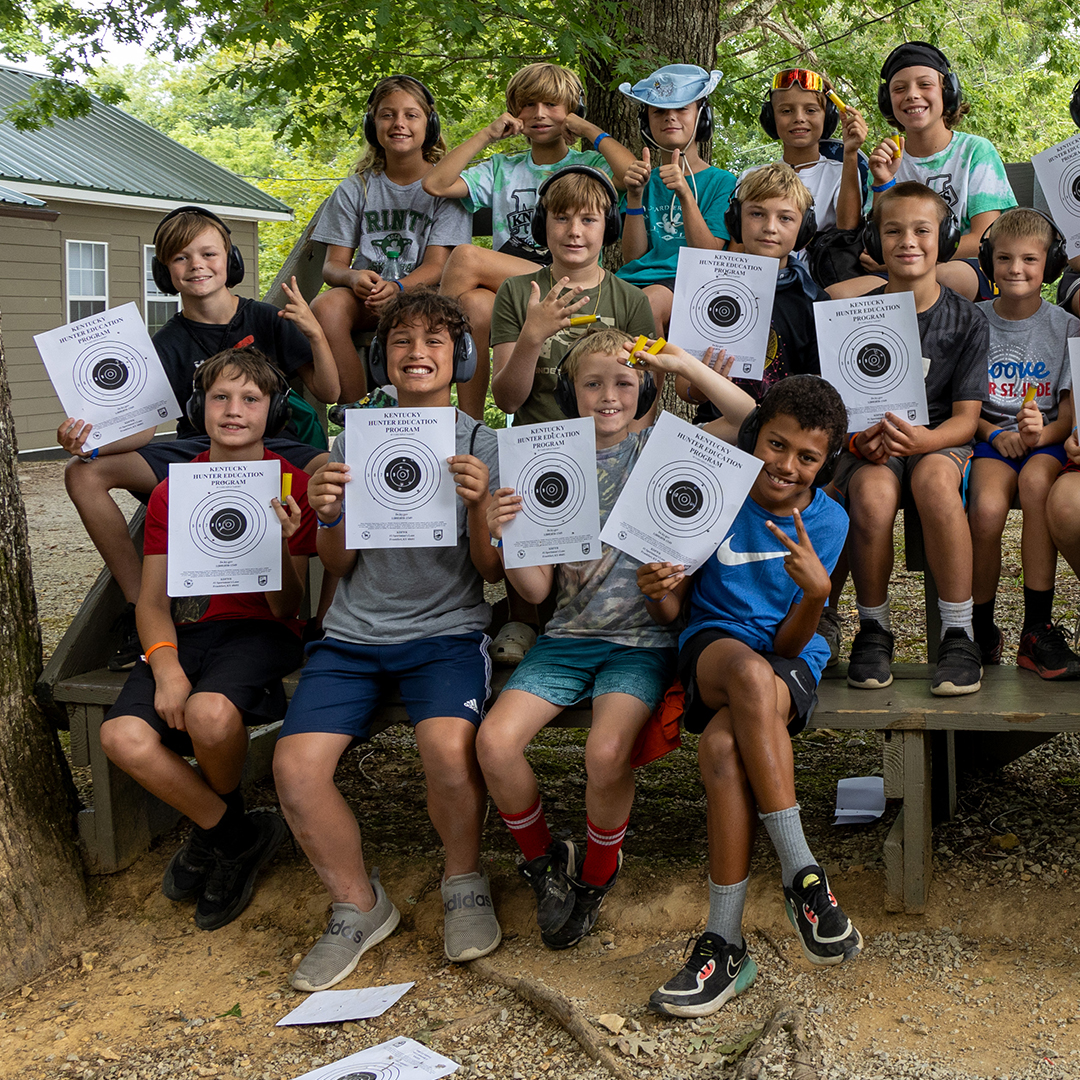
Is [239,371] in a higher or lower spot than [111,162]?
lower

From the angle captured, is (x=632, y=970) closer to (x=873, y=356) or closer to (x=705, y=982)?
(x=705, y=982)

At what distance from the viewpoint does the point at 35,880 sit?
3.55m

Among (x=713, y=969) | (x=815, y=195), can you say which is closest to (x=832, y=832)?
(x=713, y=969)

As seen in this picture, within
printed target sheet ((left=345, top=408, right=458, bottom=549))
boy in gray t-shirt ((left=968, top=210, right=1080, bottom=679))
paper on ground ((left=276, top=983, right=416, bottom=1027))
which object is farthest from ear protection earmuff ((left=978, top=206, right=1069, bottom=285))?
paper on ground ((left=276, top=983, right=416, bottom=1027))

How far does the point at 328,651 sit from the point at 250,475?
2.10 feet

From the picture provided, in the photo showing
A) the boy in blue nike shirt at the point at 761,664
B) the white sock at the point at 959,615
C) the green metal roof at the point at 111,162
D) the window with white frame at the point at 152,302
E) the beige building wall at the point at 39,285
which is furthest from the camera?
the window with white frame at the point at 152,302

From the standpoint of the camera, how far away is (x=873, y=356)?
3668mm

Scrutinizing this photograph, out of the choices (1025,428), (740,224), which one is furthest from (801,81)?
(1025,428)

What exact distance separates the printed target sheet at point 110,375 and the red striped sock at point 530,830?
1.86 m

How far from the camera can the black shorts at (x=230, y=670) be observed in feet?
11.5

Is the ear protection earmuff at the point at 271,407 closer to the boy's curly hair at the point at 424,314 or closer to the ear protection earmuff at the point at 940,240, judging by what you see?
the boy's curly hair at the point at 424,314

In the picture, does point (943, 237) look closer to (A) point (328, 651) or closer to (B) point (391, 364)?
(B) point (391, 364)

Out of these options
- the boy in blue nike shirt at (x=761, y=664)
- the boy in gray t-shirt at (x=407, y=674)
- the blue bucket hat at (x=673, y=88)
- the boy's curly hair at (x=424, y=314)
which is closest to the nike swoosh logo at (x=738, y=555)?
the boy in blue nike shirt at (x=761, y=664)

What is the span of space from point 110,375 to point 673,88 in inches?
98.4
